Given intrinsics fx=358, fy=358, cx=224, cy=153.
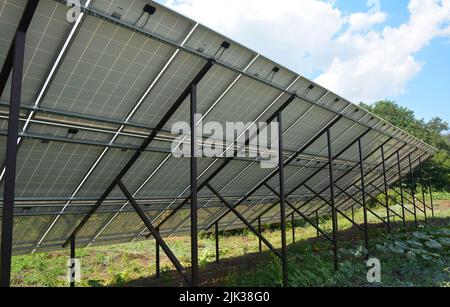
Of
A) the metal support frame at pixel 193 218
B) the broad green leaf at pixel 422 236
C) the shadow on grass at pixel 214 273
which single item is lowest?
the shadow on grass at pixel 214 273

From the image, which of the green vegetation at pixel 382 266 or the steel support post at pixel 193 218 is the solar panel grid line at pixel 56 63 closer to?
the steel support post at pixel 193 218

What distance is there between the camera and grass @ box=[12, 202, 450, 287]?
14555 millimetres

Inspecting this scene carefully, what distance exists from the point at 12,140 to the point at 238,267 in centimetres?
1411

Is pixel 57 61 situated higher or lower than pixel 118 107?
higher

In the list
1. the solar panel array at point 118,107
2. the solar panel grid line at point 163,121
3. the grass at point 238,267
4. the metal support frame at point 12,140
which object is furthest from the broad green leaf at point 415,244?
the metal support frame at point 12,140

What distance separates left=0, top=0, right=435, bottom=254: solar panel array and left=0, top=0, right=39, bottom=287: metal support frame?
1.12 feet

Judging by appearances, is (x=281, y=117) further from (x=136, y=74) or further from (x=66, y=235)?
(x=66, y=235)

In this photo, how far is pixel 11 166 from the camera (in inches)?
223

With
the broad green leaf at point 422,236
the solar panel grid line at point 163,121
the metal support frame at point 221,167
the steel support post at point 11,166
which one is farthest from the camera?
the broad green leaf at point 422,236

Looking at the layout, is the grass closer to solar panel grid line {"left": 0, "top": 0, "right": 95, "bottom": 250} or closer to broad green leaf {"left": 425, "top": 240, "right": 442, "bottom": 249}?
broad green leaf {"left": 425, "top": 240, "right": 442, "bottom": 249}

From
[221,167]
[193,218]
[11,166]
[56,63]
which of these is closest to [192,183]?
[193,218]

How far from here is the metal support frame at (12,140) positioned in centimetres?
542

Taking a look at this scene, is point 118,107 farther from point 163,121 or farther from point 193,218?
point 193,218

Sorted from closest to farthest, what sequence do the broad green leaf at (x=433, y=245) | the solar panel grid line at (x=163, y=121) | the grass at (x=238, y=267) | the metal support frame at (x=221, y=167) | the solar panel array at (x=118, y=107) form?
the solar panel array at (x=118, y=107) < the solar panel grid line at (x=163, y=121) < the metal support frame at (x=221, y=167) < the grass at (x=238, y=267) < the broad green leaf at (x=433, y=245)
